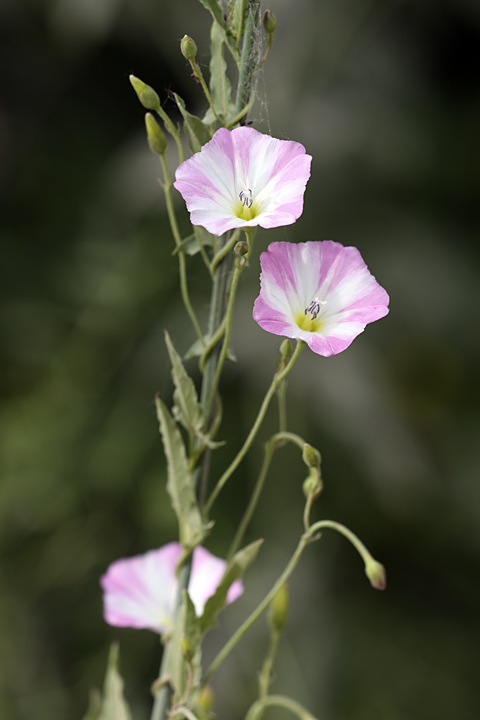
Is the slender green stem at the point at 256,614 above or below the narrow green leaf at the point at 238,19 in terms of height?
below

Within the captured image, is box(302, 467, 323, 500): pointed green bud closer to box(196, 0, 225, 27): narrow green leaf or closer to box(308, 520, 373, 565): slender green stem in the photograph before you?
box(308, 520, 373, 565): slender green stem

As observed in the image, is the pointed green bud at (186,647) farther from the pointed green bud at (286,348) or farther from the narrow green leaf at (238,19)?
the narrow green leaf at (238,19)

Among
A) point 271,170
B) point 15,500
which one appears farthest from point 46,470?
A: point 271,170

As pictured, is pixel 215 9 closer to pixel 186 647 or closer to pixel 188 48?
pixel 188 48

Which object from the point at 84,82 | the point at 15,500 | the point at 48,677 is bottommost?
the point at 48,677

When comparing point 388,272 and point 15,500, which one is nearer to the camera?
point 15,500

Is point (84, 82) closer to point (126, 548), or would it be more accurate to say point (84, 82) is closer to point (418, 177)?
point (418, 177)

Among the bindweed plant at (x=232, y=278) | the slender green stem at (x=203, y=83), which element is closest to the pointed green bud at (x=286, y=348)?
the bindweed plant at (x=232, y=278)
